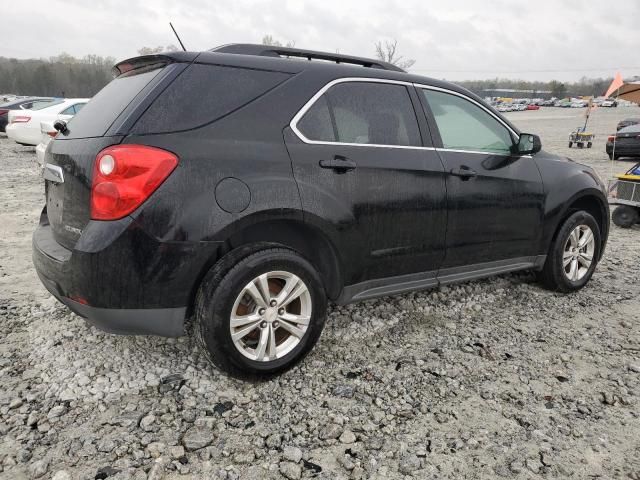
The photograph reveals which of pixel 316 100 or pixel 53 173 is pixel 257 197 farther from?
pixel 53 173

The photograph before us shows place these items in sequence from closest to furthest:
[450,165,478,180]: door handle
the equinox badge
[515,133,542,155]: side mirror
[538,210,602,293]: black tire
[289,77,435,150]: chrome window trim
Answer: the equinox badge → [289,77,435,150]: chrome window trim → [450,165,478,180]: door handle → [515,133,542,155]: side mirror → [538,210,602,293]: black tire

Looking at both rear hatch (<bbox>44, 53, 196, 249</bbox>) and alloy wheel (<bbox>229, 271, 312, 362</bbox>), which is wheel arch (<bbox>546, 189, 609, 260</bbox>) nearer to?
alloy wheel (<bbox>229, 271, 312, 362</bbox>)

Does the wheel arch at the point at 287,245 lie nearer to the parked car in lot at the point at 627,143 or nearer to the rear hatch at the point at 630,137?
the parked car in lot at the point at 627,143

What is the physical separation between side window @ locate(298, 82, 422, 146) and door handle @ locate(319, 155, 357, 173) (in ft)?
0.41

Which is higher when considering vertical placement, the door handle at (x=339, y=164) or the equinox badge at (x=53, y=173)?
the door handle at (x=339, y=164)

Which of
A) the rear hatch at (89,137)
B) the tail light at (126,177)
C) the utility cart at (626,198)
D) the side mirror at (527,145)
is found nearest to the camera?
the tail light at (126,177)

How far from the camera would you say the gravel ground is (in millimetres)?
2184

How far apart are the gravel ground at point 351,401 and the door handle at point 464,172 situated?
108 centimetres

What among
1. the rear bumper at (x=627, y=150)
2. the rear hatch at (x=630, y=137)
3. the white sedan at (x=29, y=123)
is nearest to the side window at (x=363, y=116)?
the white sedan at (x=29, y=123)

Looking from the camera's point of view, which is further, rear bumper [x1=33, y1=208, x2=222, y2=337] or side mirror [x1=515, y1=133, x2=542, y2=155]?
side mirror [x1=515, y1=133, x2=542, y2=155]

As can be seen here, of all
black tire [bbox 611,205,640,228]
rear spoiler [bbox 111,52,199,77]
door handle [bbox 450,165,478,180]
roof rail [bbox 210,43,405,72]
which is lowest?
black tire [bbox 611,205,640,228]

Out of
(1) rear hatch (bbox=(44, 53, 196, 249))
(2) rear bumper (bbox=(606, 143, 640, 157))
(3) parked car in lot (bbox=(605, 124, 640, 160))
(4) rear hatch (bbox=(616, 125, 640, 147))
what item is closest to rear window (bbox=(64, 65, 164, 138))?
(1) rear hatch (bbox=(44, 53, 196, 249))

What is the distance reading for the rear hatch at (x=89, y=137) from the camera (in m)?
2.44

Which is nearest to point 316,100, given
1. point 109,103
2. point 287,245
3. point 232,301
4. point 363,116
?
point 363,116
